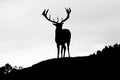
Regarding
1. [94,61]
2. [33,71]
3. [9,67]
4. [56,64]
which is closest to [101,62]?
[94,61]

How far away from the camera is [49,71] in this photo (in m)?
24.6

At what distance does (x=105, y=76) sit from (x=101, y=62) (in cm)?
98

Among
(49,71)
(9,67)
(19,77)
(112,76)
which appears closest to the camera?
(112,76)

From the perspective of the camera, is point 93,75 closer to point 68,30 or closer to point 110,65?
point 110,65

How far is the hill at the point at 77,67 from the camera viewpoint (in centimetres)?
2339

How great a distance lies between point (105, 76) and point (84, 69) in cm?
133

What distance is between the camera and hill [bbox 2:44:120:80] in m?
23.4

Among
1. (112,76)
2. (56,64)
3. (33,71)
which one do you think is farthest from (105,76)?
(33,71)

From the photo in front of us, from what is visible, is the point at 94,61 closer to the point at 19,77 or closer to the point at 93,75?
the point at 93,75

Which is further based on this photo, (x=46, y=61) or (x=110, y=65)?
(x=46, y=61)

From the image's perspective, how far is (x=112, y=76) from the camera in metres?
22.8

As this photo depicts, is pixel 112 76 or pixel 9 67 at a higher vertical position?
pixel 9 67

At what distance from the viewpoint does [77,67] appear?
78.8 ft

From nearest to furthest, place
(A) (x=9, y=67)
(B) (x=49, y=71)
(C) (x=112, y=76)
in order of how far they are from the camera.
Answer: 1. (C) (x=112, y=76)
2. (B) (x=49, y=71)
3. (A) (x=9, y=67)
